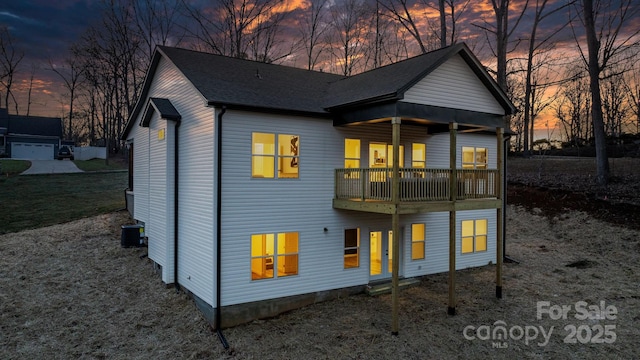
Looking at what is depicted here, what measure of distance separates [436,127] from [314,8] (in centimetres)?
1990

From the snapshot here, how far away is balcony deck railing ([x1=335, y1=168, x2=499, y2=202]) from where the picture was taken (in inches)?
420

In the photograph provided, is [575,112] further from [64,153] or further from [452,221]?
[64,153]

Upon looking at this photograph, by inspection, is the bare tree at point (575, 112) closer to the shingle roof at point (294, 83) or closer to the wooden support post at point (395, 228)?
the shingle roof at point (294, 83)

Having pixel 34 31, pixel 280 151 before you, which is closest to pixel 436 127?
A: pixel 280 151

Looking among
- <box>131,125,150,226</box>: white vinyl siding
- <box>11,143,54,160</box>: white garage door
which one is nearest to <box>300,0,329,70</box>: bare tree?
<box>131,125,150,226</box>: white vinyl siding

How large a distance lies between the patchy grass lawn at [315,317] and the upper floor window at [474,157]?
14.6ft

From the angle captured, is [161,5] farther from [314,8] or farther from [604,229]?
[604,229]

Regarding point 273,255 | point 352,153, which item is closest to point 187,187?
point 273,255

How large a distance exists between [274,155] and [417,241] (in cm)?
682

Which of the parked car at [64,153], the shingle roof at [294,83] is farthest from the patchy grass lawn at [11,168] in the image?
the shingle roof at [294,83]

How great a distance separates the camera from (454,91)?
477 inches

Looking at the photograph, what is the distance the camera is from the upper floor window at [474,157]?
15.6 meters

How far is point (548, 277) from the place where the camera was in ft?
47.1

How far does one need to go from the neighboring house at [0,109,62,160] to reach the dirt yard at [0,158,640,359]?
34.7 meters
